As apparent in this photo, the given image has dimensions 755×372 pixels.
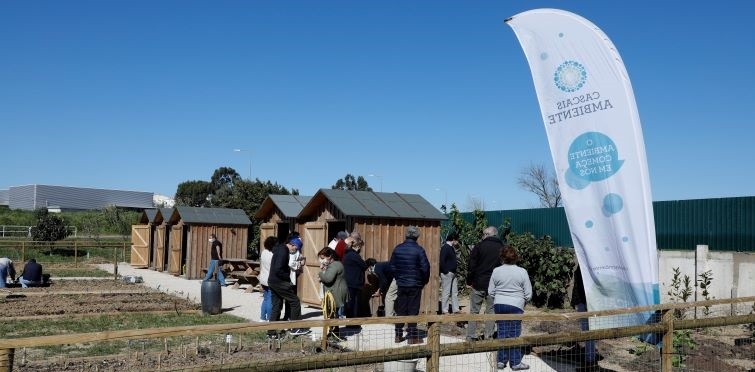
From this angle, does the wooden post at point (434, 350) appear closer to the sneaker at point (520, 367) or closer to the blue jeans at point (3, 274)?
the sneaker at point (520, 367)

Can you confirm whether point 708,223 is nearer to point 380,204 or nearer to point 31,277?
point 380,204

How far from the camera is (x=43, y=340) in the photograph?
14.4 ft

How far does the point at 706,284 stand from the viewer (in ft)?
43.6

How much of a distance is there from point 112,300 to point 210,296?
413cm

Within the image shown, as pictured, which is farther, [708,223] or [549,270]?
[549,270]

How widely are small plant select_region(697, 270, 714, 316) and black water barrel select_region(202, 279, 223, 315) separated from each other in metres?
9.41

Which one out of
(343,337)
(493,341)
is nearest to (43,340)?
(493,341)

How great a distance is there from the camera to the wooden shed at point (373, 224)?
15.5m

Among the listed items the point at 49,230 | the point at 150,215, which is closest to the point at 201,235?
the point at 150,215

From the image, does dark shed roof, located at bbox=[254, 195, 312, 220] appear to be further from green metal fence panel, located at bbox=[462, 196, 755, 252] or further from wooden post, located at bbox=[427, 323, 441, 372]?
wooden post, located at bbox=[427, 323, 441, 372]

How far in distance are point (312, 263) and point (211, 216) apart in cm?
1073

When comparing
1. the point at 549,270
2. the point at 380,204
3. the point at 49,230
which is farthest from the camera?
the point at 49,230

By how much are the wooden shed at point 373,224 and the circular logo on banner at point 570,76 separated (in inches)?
296

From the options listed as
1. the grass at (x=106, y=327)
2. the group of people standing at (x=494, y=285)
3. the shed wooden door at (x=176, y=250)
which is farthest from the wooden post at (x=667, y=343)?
the shed wooden door at (x=176, y=250)
